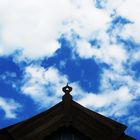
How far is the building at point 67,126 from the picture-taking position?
2459cm

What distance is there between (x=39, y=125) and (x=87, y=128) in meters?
1.99

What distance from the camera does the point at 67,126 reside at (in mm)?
24703

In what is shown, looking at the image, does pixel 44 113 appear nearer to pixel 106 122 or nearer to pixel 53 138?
pixel 53 138

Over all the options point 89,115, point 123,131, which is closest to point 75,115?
point 89,115

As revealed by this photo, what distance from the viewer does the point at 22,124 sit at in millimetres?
24734

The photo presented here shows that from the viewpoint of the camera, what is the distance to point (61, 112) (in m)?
25.0

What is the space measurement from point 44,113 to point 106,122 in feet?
8.54

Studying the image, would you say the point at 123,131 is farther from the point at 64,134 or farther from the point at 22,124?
the point at 22,124

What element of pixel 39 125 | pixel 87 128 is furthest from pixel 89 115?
pixel 39 125

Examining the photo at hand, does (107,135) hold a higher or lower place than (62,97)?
lower

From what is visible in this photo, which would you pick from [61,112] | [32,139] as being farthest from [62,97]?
[32,139]

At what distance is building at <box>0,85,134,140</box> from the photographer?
24594mm

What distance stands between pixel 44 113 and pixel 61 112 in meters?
0.71

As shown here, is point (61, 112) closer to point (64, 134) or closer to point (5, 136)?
point (64, 134)
